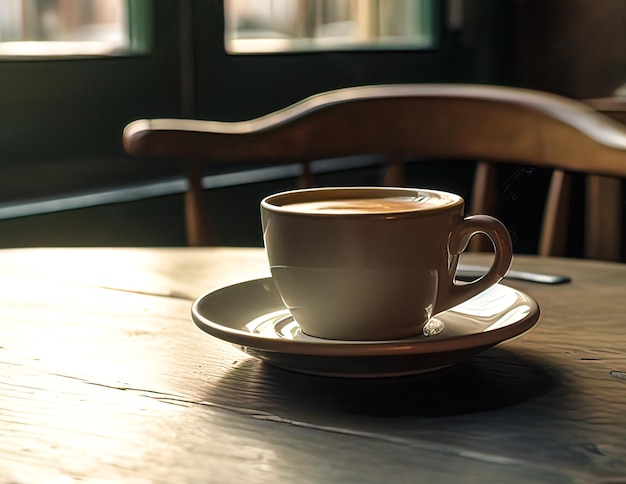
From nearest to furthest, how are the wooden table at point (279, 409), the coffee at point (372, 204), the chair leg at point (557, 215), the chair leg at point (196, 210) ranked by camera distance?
the wooden table at point (279, 409) < the coffee at point (372, 204) < the chair leg at point (557, 215) < the chair leg at point (196, 210)

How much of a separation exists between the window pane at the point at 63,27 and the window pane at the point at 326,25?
236 mm

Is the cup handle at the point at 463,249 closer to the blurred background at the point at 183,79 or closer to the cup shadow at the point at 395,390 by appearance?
the cup shadow at the point at 395,390

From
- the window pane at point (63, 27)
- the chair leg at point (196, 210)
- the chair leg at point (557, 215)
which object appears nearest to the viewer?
the chair leg at point (557, 215)

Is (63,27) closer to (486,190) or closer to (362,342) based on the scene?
(486,190)

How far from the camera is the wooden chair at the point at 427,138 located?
0.96m

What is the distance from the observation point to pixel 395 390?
436mm

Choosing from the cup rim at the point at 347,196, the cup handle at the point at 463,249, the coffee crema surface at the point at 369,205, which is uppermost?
the cup rim at the point at 347,196

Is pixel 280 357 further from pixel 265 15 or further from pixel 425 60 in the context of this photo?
pixel 425 60

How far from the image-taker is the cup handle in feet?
1.57

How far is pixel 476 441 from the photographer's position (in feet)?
1.23

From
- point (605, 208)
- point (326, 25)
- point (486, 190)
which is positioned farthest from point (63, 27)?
point (605, 208)

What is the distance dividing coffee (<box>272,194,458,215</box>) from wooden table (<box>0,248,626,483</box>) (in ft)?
0.27

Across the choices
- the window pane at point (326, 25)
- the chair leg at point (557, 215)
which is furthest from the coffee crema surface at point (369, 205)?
the window pane at point (326, 25)

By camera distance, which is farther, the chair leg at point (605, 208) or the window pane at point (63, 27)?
the window pane at point (63, 27)
